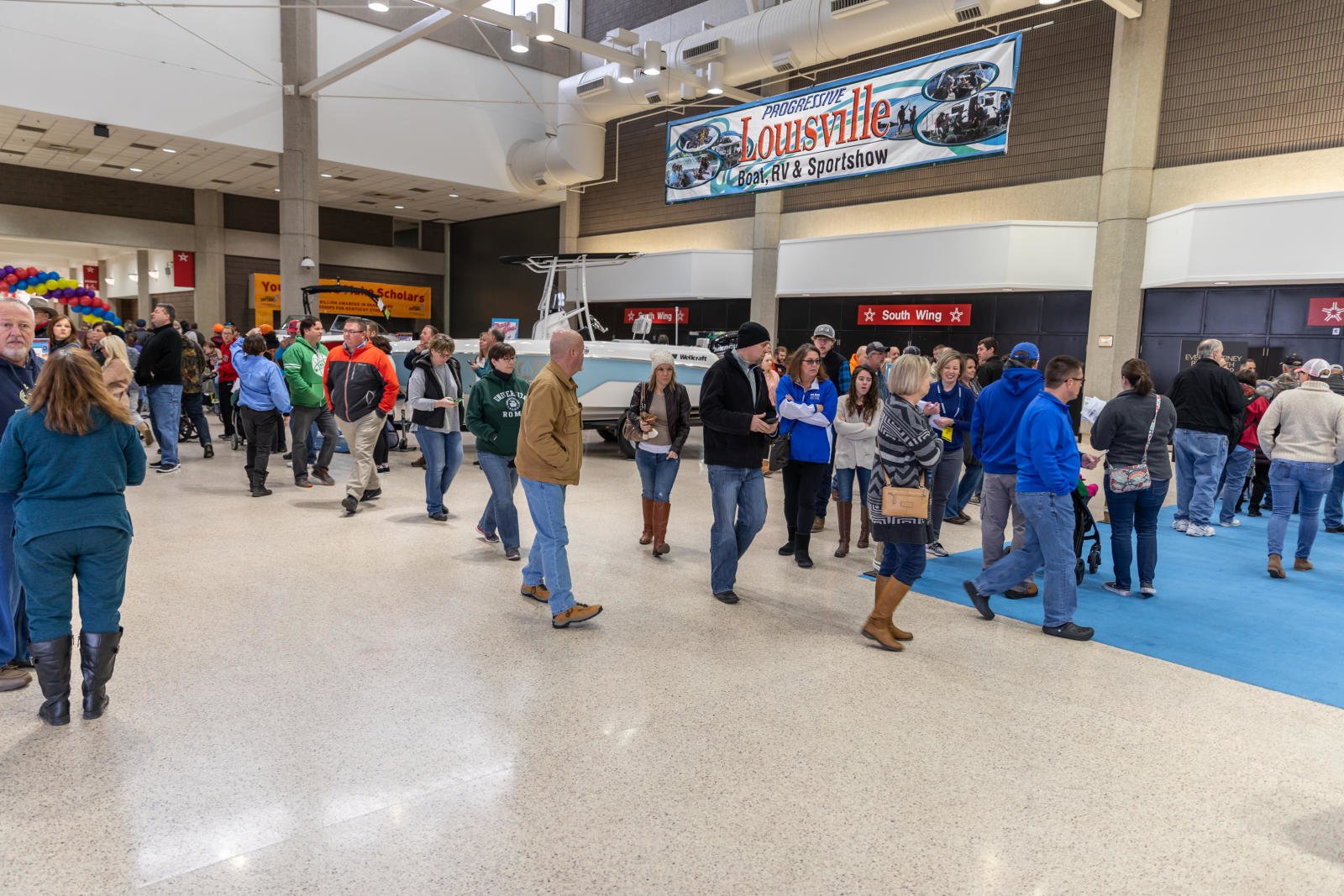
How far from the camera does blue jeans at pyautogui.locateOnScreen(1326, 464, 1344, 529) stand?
23.0 feet

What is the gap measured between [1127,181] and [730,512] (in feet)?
31.6

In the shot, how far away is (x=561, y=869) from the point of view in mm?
2188

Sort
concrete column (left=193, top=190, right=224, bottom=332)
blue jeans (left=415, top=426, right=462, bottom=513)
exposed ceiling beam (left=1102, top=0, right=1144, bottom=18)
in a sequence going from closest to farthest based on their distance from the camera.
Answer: blue jeans (left=415, top=426, right=462, bottom=513) → exposed ceiling beam (left=1102, top=0, right=1144, bottom=18) → concrete column (left=193, top=190, right=224, bottom=332)

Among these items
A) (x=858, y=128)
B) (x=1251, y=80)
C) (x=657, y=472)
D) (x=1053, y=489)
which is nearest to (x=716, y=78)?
(x=858, y=128)

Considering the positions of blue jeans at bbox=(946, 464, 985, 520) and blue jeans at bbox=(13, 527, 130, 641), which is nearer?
blue jeans at bbox=(13, 527, 130, 641)

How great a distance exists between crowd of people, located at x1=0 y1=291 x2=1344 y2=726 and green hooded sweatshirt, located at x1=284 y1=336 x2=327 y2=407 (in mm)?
20

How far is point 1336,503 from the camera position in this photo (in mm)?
7074

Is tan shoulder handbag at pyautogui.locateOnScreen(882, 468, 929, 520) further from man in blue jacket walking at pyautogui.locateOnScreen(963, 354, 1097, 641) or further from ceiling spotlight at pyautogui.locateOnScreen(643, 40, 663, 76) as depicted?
ceiling spotlight at pyautogui.locateOnScreen(643, 40, 663, 76)

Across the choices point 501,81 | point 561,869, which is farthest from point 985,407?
point 501,81

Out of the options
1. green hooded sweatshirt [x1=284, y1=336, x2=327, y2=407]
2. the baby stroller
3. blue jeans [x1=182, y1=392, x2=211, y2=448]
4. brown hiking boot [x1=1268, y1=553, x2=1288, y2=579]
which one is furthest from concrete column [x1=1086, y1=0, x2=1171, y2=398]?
blue jeans [x1=182, y1=392, x2=211, y2=448]

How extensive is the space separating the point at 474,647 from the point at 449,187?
619 inches

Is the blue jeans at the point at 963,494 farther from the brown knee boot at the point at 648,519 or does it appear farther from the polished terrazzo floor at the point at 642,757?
the brown knee boot at the point at 648,519

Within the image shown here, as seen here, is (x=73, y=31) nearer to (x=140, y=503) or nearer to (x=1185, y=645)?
(x=140, y=503)

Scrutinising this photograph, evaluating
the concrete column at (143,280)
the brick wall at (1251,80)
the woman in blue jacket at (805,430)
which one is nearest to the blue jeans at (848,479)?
the woman in blue jacket at (805,430)
